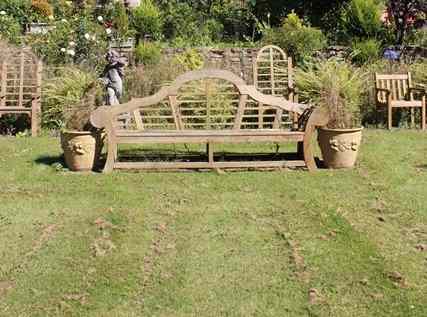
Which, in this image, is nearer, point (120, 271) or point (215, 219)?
point (120, 271)

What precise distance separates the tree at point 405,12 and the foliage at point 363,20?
0.50m

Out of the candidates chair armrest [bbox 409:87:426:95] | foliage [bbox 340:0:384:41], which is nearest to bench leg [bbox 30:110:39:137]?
chair armrest [bbox 409:87:426:95]

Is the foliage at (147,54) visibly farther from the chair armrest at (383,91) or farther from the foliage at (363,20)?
the foliage at (363,20)

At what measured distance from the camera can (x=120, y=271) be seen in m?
4.60

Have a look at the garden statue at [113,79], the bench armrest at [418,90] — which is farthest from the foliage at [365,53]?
the garden statue at [113,79]

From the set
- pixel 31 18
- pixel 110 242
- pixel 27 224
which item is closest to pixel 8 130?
pixel 27 224

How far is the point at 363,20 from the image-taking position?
44.2 feet

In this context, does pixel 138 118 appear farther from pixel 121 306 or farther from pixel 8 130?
pixel 121 306

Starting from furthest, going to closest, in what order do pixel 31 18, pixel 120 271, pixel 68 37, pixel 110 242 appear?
pixel 31 18 < pixel 68 37 < pixel 110 242 < pixel 120 271

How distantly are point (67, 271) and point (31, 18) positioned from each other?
41.4ft

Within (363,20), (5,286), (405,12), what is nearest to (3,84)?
(5,286)

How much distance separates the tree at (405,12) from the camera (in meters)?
14.1

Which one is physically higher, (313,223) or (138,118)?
(138,118)

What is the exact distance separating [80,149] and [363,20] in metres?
7.88
